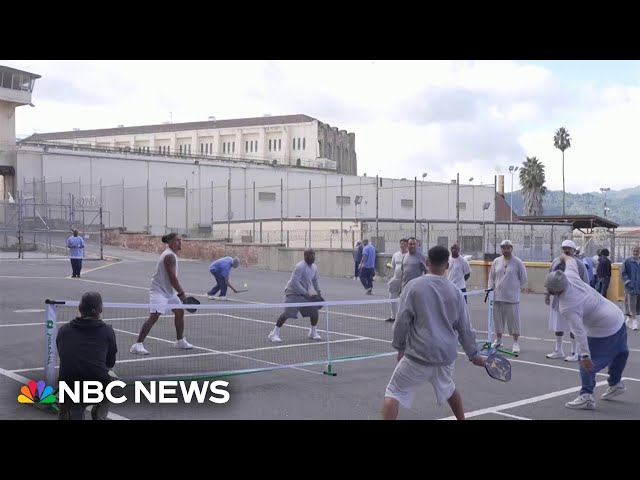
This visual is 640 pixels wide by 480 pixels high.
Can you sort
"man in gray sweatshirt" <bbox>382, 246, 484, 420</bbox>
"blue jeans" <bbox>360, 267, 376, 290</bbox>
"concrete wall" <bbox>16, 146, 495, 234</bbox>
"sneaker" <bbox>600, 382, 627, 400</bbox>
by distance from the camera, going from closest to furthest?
1. "man in gray sweatshirt" <bbox>382, 246, 484, 420</bbox>
2. "sneaker" <bbox>600, 382, 627, 400</bbox>
3. "blue jeans" <bbox>360, 267, 376, 290</bbox>
4. "concrete wall" <bbox>16, 146, 495, 234</bbox>

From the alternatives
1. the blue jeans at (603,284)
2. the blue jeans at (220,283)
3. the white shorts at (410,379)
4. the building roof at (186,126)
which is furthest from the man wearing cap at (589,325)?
the building roof at (186,126)

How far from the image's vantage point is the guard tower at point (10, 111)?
157ft

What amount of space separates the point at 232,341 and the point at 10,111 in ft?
139

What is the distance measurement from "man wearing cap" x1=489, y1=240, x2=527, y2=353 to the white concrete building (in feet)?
190

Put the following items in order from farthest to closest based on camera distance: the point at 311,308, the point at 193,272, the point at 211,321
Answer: the point at 193,272
the point at 211,321
the point at 311,308

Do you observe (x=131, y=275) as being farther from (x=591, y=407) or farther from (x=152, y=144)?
(x=152, y=144)

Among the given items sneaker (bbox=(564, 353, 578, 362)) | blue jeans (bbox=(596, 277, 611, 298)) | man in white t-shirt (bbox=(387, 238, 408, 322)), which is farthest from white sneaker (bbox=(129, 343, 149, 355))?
blue jeans (bbox=(596, 277, 611, 298))

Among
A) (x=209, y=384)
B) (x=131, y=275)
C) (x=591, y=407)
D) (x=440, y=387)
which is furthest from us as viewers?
(x=131, y=275)

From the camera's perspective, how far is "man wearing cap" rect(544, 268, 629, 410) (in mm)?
8289

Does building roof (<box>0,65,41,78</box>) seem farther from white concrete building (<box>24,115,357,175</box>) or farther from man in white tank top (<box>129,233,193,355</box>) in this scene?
man in white tank top (<box>129,233,193,355</box>)

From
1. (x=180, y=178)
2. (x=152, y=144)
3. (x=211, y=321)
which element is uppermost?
(x=152, y=144)

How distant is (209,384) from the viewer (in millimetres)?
9641
